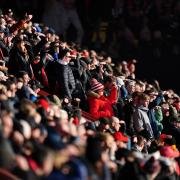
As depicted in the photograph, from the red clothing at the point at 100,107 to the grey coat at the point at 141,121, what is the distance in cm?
57

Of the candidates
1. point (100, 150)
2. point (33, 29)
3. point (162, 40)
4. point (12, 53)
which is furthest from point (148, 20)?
point (100, 150)

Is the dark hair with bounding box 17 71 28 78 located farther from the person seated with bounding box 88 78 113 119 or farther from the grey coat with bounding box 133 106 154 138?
the grey coat with bounding box 133 106 154 138

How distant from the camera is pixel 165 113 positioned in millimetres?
23109

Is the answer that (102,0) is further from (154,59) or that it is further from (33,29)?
(33,29)

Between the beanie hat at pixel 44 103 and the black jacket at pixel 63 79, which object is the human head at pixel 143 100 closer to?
the black jacket at pixel 63 79

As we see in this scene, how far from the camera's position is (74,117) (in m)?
18.2

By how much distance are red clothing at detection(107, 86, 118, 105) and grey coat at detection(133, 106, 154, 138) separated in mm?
690

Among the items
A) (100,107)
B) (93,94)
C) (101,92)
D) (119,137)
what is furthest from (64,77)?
(119,137)

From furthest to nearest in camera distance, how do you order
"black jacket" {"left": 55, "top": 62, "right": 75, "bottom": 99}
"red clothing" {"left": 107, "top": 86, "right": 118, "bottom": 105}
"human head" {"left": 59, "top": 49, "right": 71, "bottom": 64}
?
"red clothing" {"left": 107, "top": 86, "right": 118, "bottom": 105} → "human head" {"left": 59, "top": 49, "right": 71, "bottom": 64} → "black jacket" {"left": 55, "top": 62, "right": 75, "bottom": 99}

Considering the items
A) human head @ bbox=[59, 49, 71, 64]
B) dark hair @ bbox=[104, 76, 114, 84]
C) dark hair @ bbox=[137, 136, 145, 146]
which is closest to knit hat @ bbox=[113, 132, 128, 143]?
dark hair @ bbox=[137, 136, 145, 146]

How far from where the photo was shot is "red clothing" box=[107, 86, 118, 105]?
2196 cm

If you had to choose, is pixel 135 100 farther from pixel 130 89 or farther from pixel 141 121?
pixel 130 89

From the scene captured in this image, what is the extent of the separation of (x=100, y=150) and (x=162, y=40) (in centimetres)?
1811

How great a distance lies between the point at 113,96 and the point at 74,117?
406 centimetres
